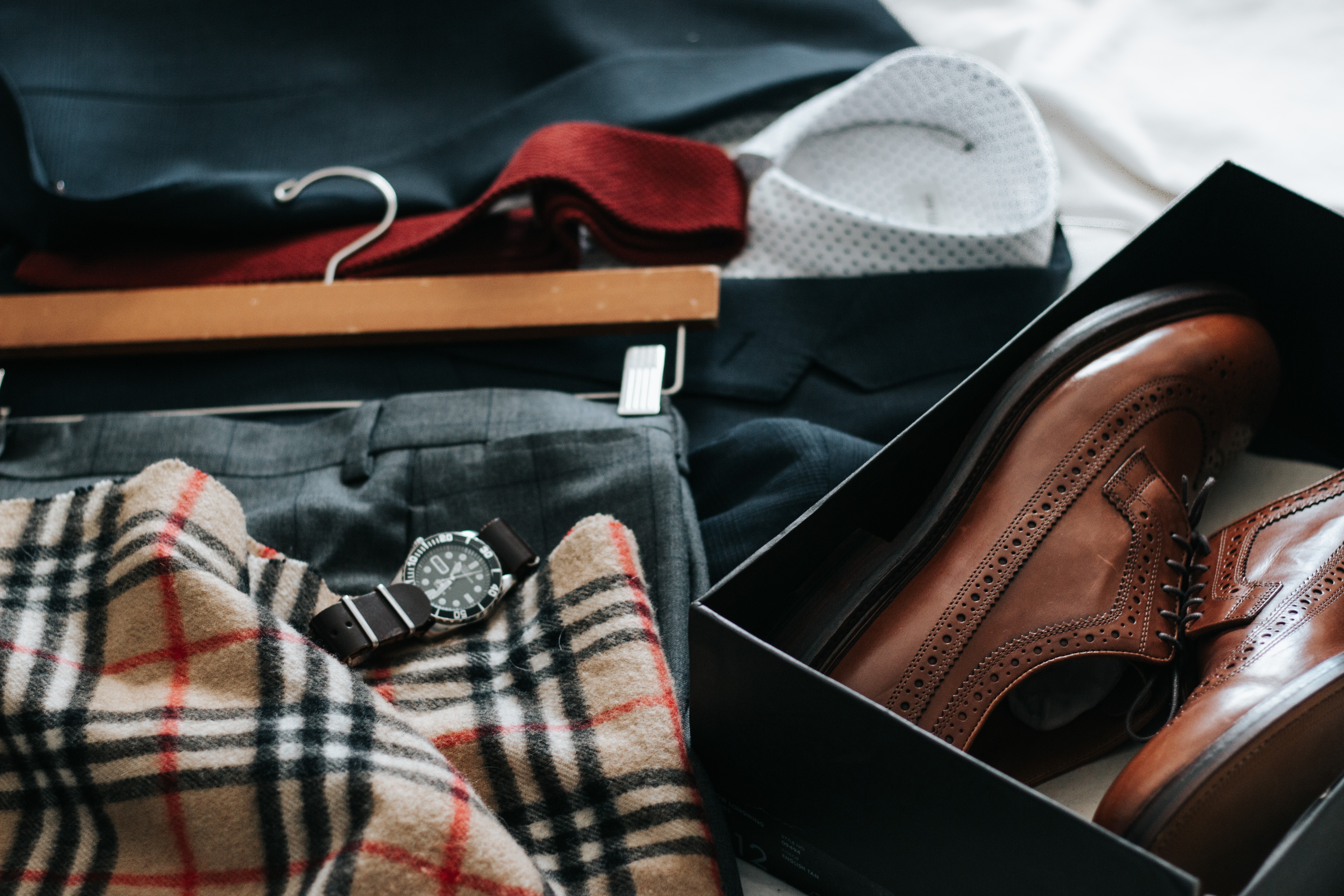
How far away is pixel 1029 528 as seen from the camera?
1.70 feet

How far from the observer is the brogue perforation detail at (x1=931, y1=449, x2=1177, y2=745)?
1.61 feet

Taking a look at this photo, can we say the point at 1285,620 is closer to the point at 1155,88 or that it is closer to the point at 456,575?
the point at 456,575

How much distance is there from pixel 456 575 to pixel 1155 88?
78 centimetres

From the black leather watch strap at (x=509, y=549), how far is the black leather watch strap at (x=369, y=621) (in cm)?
5

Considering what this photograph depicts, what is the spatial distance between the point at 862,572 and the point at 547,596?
172 millimetres

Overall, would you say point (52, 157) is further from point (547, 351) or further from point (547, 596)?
point (547, 596)

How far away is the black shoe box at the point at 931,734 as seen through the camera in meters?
0.38

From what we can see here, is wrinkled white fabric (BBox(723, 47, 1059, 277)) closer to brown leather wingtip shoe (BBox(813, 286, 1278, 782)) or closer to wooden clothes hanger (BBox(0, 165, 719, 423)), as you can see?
wooden clothes hanger (BBox(0, 165, 719, 423))

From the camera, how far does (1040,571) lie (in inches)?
20.1

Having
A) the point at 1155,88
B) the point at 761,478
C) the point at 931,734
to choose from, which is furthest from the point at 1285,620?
the point at 1155,88

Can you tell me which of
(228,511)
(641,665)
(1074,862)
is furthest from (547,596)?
(1074,862)

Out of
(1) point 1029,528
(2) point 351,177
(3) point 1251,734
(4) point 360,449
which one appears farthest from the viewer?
(2) point 351,177

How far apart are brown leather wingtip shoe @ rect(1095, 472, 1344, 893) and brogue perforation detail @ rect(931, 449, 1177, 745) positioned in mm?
33

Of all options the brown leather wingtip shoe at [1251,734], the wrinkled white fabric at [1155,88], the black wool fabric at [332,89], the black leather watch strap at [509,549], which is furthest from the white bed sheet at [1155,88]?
the black leather watch strap at [509,549]
